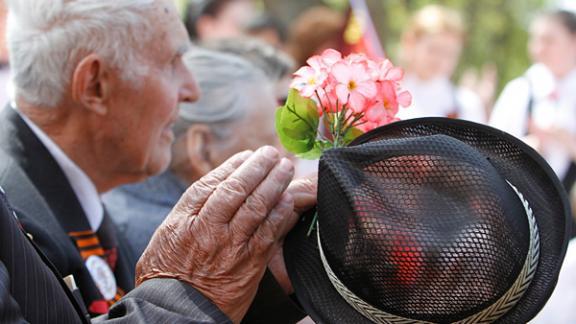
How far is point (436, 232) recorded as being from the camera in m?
1.74

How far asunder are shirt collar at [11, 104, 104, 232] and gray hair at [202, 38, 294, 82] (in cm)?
156

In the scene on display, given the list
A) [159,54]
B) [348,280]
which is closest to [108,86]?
[159,54]

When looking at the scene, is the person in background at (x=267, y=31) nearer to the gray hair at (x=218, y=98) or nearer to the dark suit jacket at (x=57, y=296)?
the gray hair at (x=218, y=98)

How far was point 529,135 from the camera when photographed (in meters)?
6.80

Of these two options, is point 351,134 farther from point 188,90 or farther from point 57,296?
point 188,90

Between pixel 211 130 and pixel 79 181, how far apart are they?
931mm

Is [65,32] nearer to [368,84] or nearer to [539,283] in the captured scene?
[368,84]

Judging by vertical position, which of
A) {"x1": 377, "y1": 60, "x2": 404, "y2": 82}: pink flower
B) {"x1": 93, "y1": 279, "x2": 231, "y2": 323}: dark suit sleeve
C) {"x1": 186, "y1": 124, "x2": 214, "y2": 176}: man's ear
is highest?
{"x1": 377, "y1": 60, "x2": 404, "y2": 82}: pink flower

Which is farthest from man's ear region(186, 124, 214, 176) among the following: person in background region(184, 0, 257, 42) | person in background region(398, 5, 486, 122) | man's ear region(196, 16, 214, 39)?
man's ear region(196, 16, 214, 39)

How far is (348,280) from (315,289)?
173 millimetres

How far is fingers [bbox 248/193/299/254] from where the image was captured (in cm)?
203

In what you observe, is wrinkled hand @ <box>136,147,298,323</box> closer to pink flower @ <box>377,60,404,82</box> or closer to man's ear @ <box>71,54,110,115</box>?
pink flower @ <box>377,60,404,82</box>

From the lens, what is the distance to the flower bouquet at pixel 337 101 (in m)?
2.11

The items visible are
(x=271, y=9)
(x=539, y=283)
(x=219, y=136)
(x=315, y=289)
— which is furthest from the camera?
(x=271, y=9)
